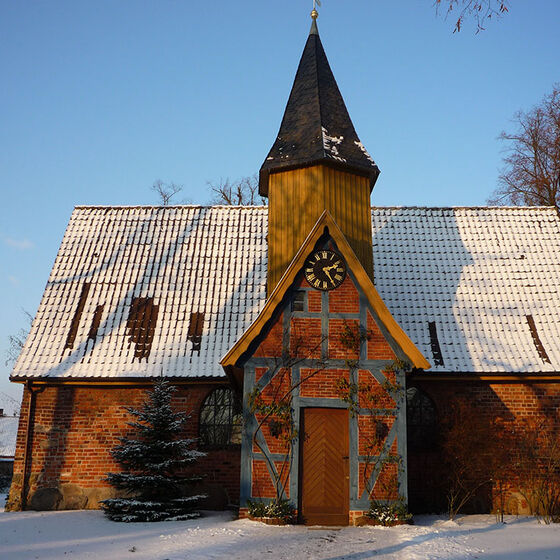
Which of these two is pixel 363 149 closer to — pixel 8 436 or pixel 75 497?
pixel 75 497

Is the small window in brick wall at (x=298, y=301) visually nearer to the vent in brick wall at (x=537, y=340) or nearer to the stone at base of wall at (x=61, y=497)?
the stone at base of wall at (x=61, y=497)

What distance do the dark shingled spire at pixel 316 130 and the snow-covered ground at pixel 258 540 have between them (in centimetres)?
759

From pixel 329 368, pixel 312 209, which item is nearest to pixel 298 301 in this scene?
pixel 329 368

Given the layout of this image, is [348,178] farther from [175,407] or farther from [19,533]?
[19,533]

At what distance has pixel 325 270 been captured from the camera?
12.4 metres

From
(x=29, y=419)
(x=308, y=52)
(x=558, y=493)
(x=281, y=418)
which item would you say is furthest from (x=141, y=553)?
(x=308, y=52)

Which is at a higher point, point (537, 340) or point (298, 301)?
point (298, 301)

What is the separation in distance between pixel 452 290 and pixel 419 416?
3495 mm

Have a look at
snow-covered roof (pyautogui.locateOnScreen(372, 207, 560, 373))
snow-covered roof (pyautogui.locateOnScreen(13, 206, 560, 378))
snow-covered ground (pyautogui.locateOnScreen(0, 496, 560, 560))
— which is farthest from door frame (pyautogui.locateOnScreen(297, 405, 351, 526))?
snow-covered roof (pyautogui.locateOnScreen(372, 207, 560, 373))

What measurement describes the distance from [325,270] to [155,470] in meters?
5.00

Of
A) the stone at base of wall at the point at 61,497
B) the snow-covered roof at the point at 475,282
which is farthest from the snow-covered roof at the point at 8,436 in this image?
the snow-covered roof at the point at 475,282

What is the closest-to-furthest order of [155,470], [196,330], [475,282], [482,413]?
1. [155,470]
2. [482,413]
3. [196,330]
4. [475,282]

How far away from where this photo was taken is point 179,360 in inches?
562

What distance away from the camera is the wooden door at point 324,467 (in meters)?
11.5
